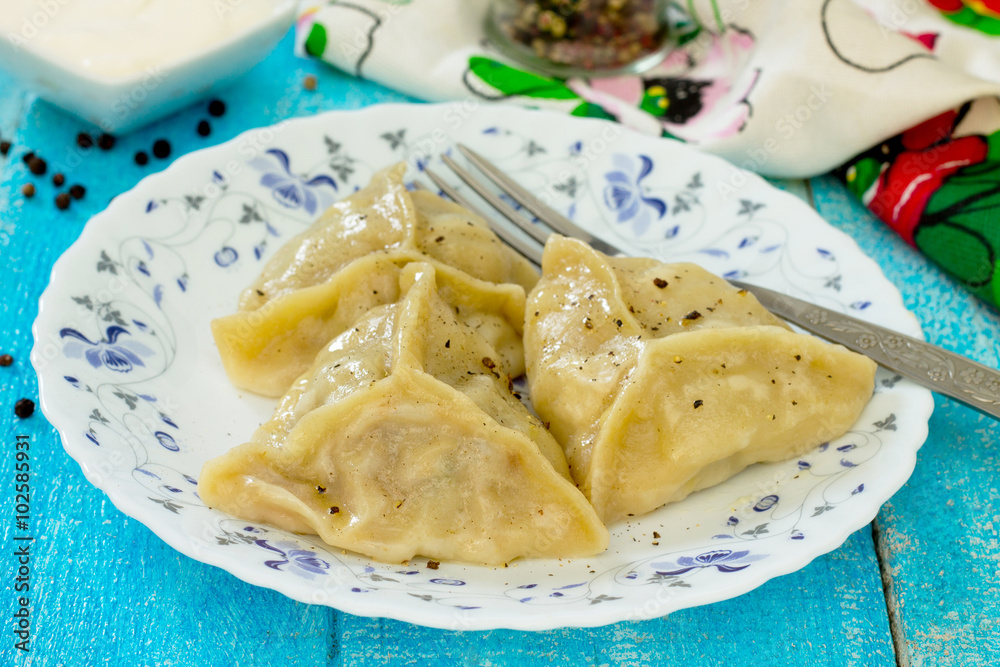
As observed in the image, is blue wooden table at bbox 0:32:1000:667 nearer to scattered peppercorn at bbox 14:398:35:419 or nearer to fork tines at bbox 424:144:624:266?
scattered peppercorn at bbox 14:398:35:419

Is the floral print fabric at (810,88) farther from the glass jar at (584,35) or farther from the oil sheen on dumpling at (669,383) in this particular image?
the oil sheen on dumpling at (669,383)

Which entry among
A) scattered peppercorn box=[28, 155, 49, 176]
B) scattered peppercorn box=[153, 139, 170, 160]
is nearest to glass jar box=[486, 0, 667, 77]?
scattered peppercorn box=[153, 139, 170, 160]

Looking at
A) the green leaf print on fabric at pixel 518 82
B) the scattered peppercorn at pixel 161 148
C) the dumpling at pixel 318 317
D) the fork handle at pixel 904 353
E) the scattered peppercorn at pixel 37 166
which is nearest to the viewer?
the fork handle at pixel 904 353

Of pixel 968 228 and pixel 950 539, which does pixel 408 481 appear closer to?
pixel 950 539

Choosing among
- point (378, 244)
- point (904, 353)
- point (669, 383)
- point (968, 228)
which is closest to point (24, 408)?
point (378, 244)

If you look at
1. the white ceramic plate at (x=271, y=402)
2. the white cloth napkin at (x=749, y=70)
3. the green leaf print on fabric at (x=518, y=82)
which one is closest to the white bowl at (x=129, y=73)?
the white cloth napkin at (x=749, y=70)

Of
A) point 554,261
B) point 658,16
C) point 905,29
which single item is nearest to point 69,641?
point 554,261
